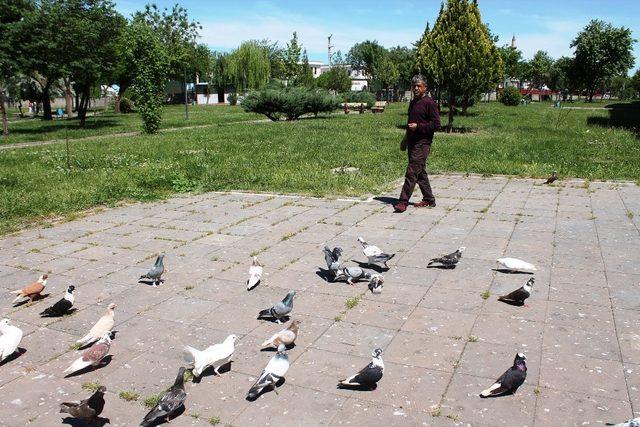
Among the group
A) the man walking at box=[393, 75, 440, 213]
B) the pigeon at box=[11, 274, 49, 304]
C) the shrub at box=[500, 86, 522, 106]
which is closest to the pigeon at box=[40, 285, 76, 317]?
the pigeon at box=[11, 274, 49, 304]

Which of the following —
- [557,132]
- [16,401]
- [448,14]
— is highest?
[448,14]

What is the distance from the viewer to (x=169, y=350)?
14.3 ft

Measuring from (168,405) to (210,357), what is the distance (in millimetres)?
577

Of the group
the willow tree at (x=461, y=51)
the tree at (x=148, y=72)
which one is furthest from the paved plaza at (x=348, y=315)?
the tree at (x=148, y=72)

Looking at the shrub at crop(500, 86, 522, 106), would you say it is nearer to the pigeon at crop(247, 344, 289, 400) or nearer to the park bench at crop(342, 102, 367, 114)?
the park bench at crop(342, 102, 367, 114)

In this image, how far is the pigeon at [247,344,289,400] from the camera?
11.7ft

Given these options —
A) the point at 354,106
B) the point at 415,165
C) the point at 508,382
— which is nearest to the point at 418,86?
the point at 415,165

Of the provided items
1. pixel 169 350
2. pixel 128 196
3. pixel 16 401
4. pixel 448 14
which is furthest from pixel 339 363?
pixel 448 14

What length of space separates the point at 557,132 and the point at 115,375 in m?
22.4

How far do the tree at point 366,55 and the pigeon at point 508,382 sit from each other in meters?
95.0

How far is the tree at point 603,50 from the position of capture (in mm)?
60844

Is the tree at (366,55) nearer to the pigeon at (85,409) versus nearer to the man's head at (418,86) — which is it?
the man's head at (418,86)

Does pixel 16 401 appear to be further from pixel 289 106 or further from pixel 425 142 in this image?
pixel 289 106

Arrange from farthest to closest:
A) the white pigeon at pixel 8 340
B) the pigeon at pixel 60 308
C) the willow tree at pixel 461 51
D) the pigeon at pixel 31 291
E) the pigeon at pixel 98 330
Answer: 1. the willow tree at pixel 461 51
2. the pigeon at pixel 31 291
3. the pigeon at pixel 60 308
4. the pigeon at pixel 98 330
5. the white pigeon at pixel 8 340
